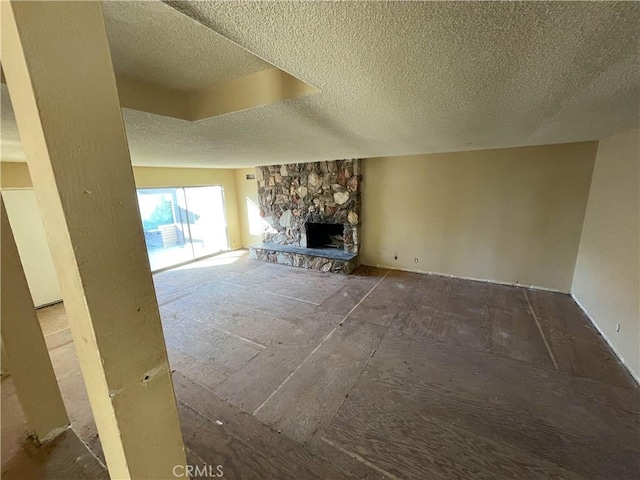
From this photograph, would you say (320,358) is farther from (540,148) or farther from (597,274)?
(540,148)

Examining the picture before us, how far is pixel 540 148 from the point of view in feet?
12.7

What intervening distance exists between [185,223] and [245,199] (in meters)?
1.61

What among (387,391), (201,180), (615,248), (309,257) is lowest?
(387,391)

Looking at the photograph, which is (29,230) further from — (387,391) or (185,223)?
(387,391)

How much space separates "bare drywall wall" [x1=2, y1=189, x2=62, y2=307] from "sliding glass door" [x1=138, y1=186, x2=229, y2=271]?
204 centimetres

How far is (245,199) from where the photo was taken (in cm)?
710

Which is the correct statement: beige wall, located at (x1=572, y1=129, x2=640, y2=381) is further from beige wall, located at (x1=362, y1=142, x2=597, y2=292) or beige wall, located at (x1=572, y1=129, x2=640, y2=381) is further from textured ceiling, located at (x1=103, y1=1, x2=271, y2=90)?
textured ceiling, located at (x1=103, y1=1, x2=271, y2=90)

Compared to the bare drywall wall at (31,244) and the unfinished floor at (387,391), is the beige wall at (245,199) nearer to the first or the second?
the unfinished floor at (387,391)

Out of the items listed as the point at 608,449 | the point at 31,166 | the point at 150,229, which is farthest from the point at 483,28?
the point at 150,229

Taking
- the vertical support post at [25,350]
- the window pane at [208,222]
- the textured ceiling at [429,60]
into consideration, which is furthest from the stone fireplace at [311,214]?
the vertical support post at [25,350]

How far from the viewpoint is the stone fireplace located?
5281mm

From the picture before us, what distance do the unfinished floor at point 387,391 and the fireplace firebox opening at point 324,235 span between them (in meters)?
2.28

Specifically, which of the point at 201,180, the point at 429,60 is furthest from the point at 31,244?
the point at 429,60

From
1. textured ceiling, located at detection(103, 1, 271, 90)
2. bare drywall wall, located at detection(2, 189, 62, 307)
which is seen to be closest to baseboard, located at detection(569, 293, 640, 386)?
textured ceiling, located at detection(103, 1, 271, 90)
